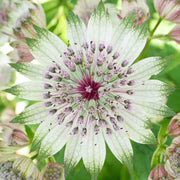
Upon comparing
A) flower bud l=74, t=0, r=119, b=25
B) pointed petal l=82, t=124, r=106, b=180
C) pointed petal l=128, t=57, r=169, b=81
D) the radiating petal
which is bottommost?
pointed petal l=82, t=124, r=106, b=180

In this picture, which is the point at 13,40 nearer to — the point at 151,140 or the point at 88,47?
the point at 88,47

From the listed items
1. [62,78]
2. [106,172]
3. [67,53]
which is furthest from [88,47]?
[106,172]

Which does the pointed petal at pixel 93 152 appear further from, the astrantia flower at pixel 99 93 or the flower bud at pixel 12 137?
the flower bud at pixel 12 137

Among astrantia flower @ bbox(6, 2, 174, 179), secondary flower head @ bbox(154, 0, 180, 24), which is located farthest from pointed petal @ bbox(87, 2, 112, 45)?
secondary flower head @ bbox(154, 0, 180, 24)

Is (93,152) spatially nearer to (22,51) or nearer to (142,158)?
(142,158)

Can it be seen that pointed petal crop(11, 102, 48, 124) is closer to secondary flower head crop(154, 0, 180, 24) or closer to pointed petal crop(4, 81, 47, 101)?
pointed petal crop(4, 81, 47, 101)

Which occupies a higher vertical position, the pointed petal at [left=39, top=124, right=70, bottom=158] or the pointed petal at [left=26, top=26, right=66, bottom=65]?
the pointed petal at [left=26, top=26, right=66, bottom=65]
